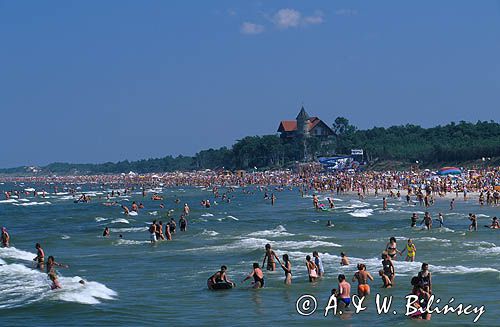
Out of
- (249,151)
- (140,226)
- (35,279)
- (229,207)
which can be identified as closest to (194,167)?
(249,151)

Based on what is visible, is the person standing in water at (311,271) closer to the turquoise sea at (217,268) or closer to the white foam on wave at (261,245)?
the turquoise sea at (217,268)

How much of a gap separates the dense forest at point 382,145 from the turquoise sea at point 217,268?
59009 mm

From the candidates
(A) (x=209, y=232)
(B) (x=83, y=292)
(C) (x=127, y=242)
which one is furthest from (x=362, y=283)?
(A) (x=209, y=232)

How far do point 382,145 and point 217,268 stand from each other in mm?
101568

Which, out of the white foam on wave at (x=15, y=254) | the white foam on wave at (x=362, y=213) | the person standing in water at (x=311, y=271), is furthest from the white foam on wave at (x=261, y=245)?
the white foam on wave at (x=362, y=213)

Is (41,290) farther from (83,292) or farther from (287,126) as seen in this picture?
(287,126)

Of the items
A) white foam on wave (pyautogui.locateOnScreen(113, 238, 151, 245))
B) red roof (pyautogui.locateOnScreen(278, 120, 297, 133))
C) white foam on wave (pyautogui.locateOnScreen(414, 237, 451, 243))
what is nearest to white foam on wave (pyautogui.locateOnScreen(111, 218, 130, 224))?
white foam on wave (pyautogui.locateOnScreen(113, 238, 151, 245))

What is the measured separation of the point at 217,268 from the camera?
22.5 m

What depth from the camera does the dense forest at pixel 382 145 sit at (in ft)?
329

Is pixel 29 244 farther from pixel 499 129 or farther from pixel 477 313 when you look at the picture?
pixel 499 129

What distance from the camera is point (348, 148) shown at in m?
124

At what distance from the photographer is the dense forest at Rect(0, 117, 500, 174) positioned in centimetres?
10038

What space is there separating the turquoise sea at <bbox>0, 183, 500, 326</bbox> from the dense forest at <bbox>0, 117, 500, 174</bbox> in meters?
59.0

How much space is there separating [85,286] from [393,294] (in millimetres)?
7597
